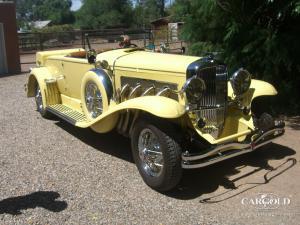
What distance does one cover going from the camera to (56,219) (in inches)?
176

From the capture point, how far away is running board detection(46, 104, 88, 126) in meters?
6.82

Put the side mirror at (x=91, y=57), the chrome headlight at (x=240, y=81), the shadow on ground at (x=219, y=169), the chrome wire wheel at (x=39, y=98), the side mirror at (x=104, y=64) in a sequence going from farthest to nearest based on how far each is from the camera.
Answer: the chrome wire wheel at (x=39, y=98) < the side mirror at (x=91, y=57) < the side mirror at (x=104, y=64) < the chrome headlight at (x=240, y=81) < the shadow on ground at (x=219, y=169)

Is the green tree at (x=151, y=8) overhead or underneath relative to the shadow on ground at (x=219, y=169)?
overhead

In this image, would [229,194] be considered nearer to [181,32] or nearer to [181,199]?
[181,199]

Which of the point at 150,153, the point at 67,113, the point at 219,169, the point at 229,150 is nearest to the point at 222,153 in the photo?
the point at 229,150

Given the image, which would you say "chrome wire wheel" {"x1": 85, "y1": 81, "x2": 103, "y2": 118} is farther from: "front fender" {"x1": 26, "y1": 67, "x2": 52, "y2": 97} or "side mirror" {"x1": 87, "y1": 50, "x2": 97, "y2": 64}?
"front fender" {"x1": 26, "y1": 67, "x2": 52, "y2": 97}

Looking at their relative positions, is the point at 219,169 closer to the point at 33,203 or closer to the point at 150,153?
the point at 150,153

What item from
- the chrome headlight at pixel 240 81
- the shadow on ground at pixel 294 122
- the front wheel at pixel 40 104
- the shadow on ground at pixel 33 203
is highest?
the chrome headlight at pixel 240 81

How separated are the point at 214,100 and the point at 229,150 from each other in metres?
0.67

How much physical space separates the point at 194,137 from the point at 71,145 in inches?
98.6

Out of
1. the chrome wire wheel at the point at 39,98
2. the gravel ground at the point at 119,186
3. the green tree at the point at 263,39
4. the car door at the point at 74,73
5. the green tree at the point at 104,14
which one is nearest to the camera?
the gravel ground at the point at 119,186

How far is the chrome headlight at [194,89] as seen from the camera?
496 centimetres

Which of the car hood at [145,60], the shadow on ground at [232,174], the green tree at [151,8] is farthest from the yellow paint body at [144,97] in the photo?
the green tree at [151,8]

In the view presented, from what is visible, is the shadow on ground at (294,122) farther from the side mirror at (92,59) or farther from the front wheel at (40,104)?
the front wheel at (40,104)
